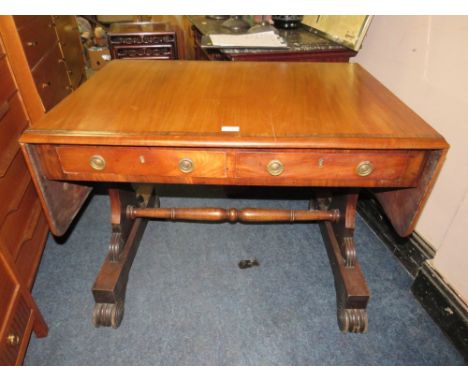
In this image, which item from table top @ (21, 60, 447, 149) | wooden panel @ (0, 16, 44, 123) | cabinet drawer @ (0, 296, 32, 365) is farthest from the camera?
wooden panel @ (0, 16, 44, 123)

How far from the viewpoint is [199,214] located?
1658 mm

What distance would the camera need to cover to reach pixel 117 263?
159 cm

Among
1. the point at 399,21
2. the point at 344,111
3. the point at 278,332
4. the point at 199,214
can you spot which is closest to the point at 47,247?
the point at 199,214

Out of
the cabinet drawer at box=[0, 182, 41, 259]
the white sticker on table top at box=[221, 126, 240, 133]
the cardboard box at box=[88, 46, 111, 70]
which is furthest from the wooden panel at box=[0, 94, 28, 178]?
the cardboard box at box=[88, 46, 111, 70]

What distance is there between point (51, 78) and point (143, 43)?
120cm

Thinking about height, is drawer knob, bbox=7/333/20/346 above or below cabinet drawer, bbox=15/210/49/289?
above

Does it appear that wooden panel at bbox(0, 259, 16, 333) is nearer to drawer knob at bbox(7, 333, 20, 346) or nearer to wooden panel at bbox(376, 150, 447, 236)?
drawer knob at bbox(7, 333, 20, 346)

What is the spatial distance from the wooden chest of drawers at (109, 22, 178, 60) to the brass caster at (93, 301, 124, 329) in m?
2.33

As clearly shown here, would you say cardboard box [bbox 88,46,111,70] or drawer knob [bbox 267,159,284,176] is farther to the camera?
cardboard box [bbox 88,46,111,70]

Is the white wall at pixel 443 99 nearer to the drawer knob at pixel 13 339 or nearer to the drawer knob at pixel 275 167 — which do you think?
the drawer knob at pixel 275 167

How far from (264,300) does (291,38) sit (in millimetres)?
1395

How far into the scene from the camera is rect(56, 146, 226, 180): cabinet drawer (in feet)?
3.39

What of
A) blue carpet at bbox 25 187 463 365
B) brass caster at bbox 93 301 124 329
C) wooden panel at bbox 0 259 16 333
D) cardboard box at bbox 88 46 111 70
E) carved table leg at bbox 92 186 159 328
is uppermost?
wooden panel at bbox 0 259 16 333

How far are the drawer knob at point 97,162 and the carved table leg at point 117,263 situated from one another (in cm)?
53
